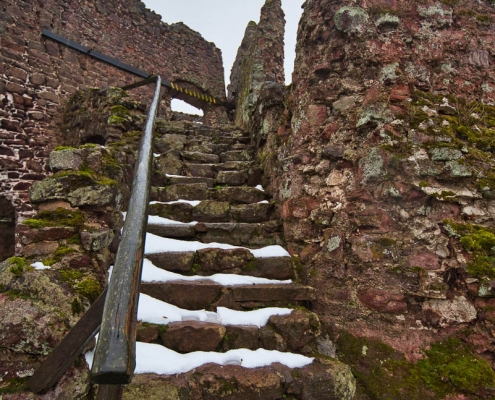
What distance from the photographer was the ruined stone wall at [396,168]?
6.91 feet

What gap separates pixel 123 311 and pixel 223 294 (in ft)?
4.33

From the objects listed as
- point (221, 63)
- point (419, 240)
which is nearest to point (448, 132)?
point (419, 240)

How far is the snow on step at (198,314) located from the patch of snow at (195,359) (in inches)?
7.9

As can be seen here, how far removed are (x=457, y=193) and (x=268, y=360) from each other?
5.75 feet

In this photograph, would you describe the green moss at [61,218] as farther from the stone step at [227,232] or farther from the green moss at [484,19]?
the green moss at [484,19]

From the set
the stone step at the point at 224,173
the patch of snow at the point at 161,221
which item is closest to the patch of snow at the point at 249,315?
the patch of snow at the point at 161,221

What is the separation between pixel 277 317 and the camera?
7.25 feet

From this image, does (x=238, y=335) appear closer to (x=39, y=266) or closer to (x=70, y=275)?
(x=70, y=275)

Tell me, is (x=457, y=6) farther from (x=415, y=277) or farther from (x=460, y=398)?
(x=460, y=398)

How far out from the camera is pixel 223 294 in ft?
7.72

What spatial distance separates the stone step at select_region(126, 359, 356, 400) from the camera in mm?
1690

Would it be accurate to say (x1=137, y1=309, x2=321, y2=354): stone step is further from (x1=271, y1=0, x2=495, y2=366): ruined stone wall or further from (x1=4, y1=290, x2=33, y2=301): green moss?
(x1=4, y1=290, x2=33, y2=301): green moss

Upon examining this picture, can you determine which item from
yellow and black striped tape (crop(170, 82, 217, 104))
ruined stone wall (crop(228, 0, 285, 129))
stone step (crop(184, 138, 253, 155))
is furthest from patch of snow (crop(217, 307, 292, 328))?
yellow and black striped tape (crop(170, 82, 217, 104))

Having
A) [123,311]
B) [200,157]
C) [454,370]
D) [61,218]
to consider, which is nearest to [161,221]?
[61,218]
